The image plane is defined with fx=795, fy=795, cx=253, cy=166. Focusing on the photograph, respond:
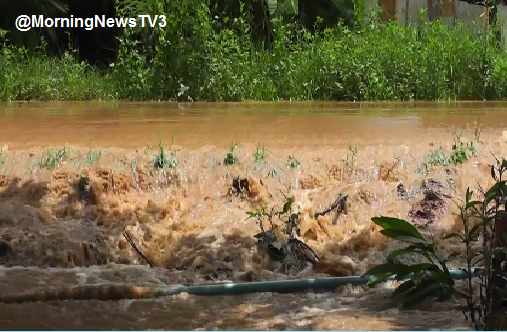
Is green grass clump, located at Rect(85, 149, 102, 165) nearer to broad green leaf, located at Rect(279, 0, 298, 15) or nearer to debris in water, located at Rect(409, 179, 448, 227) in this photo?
debris in water, located at Rect(409, 179, 448, 227)

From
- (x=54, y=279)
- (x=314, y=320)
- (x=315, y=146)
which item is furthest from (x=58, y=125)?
(x=314, y=320)

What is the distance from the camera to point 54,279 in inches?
174

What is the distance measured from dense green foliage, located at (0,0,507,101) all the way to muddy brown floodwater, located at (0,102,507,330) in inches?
148

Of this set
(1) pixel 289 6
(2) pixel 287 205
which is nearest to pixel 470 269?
(2) pixel 287 205

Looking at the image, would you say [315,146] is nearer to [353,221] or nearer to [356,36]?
[353,221]

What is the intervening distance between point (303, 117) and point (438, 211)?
3.10 m

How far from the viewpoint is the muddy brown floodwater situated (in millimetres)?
3770

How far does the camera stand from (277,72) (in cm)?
1091

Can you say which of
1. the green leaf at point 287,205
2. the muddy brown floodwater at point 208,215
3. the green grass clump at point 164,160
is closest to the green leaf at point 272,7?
the muddy brown floodwater at point 208,215

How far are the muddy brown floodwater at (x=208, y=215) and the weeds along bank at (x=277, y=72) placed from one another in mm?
3765

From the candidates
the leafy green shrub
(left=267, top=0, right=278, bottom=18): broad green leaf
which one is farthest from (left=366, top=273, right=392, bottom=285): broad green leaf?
(left=267, top=0, right=278, bottom=18): broad green leaf

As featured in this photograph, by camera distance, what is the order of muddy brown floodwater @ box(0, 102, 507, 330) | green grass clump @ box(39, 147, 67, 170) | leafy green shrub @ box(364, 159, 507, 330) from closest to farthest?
leafy green shrub @ box(364, 159, 507, 330) → muddy brown floodwater @ box(0, 102, 507, 330) → green grass clump @ box(39, 147, 67, 170)

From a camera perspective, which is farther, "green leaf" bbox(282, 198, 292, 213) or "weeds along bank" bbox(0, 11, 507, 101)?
"weeds along bank" bbox(0, 11, 507, 101)

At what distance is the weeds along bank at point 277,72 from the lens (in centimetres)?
1046
